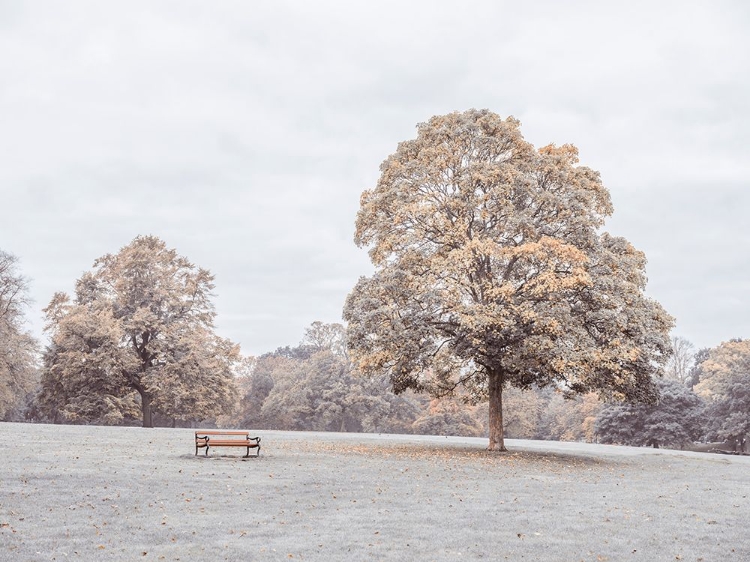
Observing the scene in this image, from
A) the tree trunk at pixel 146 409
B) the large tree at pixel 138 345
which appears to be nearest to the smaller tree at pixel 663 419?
the large tree at pixel 138 345

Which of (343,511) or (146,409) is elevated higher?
(146,409)

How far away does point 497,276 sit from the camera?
27.6 meters

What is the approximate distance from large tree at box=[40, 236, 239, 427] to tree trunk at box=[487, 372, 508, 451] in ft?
87.7

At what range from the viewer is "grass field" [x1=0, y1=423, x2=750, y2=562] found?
351 inches

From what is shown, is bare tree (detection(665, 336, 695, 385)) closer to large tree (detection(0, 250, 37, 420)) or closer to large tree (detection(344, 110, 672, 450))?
large tree (detection(344, 110, 672, 450))

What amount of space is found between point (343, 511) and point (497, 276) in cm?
1747

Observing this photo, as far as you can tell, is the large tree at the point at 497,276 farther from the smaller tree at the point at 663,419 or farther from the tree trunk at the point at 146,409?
the smaller tree at the point at 663,419

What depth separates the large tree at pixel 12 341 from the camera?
159ft

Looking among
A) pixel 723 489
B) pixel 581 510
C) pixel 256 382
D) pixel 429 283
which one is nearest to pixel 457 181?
pixel 429 283

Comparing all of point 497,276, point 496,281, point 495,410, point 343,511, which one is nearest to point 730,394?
point 495,410

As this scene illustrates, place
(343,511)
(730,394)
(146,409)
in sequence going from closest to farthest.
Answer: (343,511)
(146,409)
(730,394)

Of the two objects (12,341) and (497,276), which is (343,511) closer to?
(497,276)

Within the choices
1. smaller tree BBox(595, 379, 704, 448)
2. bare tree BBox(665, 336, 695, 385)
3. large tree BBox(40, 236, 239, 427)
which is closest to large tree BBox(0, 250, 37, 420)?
large tree BBox(40, 236, 239, 427)

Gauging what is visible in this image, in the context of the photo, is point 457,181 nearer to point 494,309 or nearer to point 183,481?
point 494,309
